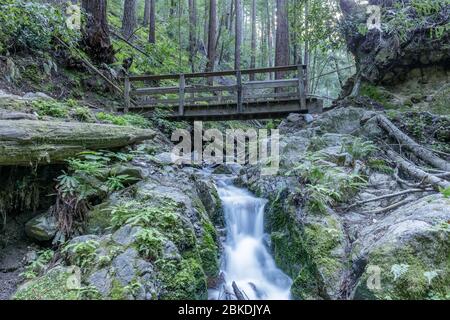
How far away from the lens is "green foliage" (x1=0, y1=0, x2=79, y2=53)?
677 cm

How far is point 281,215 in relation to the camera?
5.33m

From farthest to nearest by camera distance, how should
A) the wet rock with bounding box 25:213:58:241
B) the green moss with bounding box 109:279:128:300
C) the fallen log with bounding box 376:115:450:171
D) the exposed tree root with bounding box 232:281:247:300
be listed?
the fallen log with bounding box 376:115:450:171, the exposed tree root with bounding box 232:281:247:300, the wet rock with bounding box 25:213:58:241, the green moss with bounding box 109:279:128:300

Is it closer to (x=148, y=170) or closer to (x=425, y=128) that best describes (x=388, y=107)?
(x=425, y=128)

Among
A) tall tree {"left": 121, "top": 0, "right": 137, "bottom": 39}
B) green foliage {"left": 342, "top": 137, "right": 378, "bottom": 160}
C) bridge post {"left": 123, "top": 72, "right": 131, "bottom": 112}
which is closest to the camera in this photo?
green foliage {"left": 342, "top": 137, "right": 378, "bottom": 160}

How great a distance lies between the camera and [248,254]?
17.4ft

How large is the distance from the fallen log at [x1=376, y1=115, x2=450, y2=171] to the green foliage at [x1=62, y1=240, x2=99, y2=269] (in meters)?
5.63

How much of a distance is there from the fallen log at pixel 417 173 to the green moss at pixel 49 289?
15.5ft

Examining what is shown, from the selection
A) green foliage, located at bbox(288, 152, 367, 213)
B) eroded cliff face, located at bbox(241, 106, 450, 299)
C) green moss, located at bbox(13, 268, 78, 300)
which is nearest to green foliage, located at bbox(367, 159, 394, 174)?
eroded cliff face, located at bbox(241, 106, 450, 299)

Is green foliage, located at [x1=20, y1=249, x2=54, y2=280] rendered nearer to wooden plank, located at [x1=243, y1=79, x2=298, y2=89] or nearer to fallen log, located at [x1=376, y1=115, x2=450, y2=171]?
fallen log, located at [x1=376, y1=115, x2=450, y2=171]

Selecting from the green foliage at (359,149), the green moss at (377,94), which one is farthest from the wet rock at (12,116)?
the green moss at (377,94)

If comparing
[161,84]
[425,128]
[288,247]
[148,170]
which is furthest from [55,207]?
[161,84]

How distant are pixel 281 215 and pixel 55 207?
10.4 feet

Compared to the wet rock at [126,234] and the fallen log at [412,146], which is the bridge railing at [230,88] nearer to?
the fallen log at [412,146]

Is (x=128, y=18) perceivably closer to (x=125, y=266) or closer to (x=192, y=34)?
(x=192, y=34)
